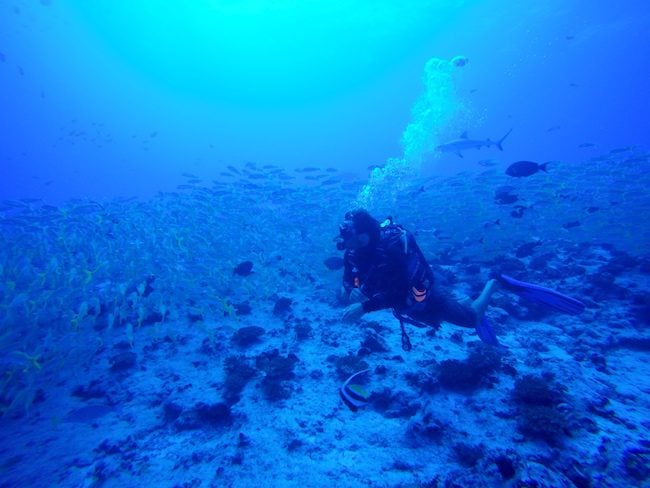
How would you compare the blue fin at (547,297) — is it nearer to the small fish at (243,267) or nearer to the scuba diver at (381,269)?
the scuba diver at (381,269)

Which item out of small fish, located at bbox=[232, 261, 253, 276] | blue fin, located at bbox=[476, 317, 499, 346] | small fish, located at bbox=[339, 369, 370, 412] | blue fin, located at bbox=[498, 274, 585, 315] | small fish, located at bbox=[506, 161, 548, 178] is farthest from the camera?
small fish, located at bbox=[232, 261, 253, 276]

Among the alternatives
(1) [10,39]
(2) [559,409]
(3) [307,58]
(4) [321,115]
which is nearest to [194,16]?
(3) [307,58]

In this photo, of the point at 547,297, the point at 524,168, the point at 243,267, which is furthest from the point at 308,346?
the point at 524,168

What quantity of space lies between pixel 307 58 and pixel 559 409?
97.6m

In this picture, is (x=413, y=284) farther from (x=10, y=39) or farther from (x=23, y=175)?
(x=10, y=39)

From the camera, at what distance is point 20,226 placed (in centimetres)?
1333

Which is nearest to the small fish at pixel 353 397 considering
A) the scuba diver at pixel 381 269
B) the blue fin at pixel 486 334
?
the scuba diver at pixel 381 269

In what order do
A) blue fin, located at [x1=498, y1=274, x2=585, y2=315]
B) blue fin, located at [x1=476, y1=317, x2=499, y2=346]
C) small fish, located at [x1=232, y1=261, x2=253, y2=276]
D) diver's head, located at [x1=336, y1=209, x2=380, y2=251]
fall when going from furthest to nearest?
small fish, located at [x1=232, y1=261, x2=253, y2=276] → blue fin, located at [x1=476, y1=317, x2=499, y2=346] → blue fin, located at [x1=498, y1=274, x2=585, y2=315] → diver's head, located at [x1=336, y1=209, x2=380, y2=251]

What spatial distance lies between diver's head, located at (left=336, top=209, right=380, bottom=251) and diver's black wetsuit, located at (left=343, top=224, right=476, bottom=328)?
0.14 m

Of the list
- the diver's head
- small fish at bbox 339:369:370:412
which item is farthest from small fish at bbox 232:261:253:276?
small fish at bbox 339:369:370:412

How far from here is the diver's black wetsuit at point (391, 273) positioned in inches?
180

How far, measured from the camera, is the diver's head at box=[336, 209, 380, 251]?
4535 millimetres

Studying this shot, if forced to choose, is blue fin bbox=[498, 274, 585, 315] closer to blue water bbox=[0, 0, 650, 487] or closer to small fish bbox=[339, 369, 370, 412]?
blue water bbox=[0, 0, 650, 487]

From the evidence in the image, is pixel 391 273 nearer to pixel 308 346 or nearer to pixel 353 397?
pixel 353 397
